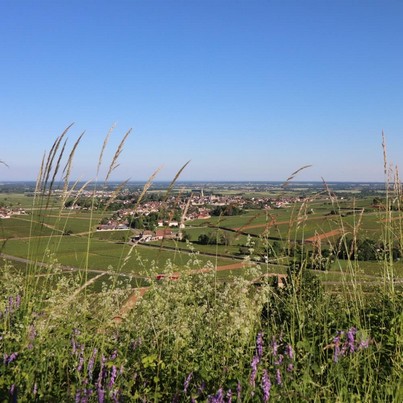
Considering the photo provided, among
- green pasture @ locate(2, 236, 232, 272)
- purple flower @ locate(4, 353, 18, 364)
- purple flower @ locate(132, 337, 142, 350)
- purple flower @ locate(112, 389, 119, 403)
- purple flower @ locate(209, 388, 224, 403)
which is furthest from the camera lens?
green pasture @ locate(2, 236, 232, 272)

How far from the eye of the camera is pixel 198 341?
320 centimetres

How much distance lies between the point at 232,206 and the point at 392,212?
1973 mm

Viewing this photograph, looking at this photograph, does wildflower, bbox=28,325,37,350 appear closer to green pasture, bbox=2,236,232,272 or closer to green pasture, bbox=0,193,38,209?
green pasture, bbox=2,236,232,272

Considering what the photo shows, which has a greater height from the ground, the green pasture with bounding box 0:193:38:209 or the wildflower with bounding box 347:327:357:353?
the green pasture with bounding box 0:193:38:209

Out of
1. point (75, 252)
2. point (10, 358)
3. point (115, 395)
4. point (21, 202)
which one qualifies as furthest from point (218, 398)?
point (21, 202)

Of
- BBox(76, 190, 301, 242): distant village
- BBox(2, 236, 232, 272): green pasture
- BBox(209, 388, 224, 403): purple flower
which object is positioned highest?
BBox(76, 190, 301, 242): distant village

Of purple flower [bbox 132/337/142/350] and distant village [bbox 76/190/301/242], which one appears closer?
purple flower [bbox 132/337/142/350]

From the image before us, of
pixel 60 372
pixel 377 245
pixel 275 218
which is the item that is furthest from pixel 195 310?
pixel 377 245

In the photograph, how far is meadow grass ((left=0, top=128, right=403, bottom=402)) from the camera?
2.29 m

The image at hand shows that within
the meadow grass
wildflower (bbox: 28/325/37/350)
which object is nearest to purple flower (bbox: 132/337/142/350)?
the meadow grass

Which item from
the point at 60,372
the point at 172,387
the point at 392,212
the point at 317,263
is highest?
the point at 392,212

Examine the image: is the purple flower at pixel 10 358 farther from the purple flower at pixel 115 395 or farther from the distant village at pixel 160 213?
the distant village at pixel 160 213

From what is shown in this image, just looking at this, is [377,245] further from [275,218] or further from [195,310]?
[195,310]

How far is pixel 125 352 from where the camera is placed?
2.83 metres
